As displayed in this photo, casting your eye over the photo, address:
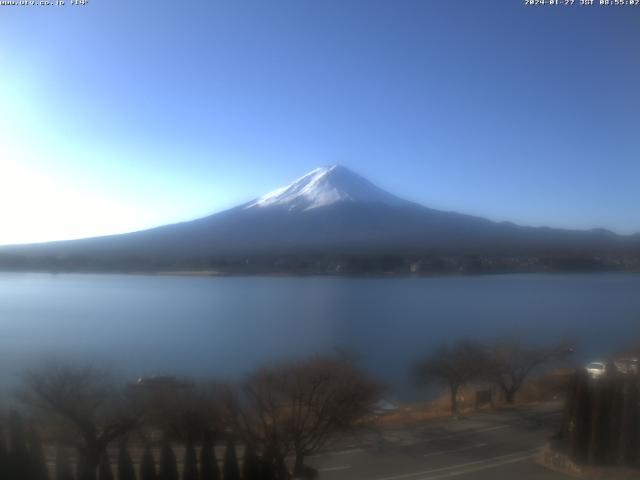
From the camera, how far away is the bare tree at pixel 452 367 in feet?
11.0

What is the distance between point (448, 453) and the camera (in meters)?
2.83

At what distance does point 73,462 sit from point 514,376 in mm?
2824

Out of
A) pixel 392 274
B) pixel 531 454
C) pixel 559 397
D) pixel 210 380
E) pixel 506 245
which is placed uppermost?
pixel 506 245

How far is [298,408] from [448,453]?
37.9 inches

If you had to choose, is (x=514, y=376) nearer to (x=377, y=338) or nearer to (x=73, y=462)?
(x=377, y=338)

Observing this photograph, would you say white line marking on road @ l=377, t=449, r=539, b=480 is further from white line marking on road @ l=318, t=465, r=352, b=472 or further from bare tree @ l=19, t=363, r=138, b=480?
bare tree @ l=19, t=363, r=138, b=480

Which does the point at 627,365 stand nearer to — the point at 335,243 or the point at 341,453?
the point at 341,453

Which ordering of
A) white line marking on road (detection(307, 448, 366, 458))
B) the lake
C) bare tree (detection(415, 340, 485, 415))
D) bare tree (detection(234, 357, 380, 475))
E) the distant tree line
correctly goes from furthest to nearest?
the distant tree line → bare tree (detection(415, 340, 485, 415)) → the lake → white line marking on road (detection(307, 448, 366, 458)) → bare tree (detection(234, 357, 380, 475))

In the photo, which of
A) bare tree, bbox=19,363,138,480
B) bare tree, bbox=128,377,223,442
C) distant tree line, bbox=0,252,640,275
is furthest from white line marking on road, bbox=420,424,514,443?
bare tree, bbox=19,363,138,480

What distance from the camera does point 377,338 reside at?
3.55 m

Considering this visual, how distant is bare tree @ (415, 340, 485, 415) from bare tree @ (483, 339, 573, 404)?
0.28 ft

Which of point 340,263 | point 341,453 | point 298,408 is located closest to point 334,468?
point 341,453

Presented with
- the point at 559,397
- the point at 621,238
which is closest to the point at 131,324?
the point at 559,397

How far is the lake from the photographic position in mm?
3227
